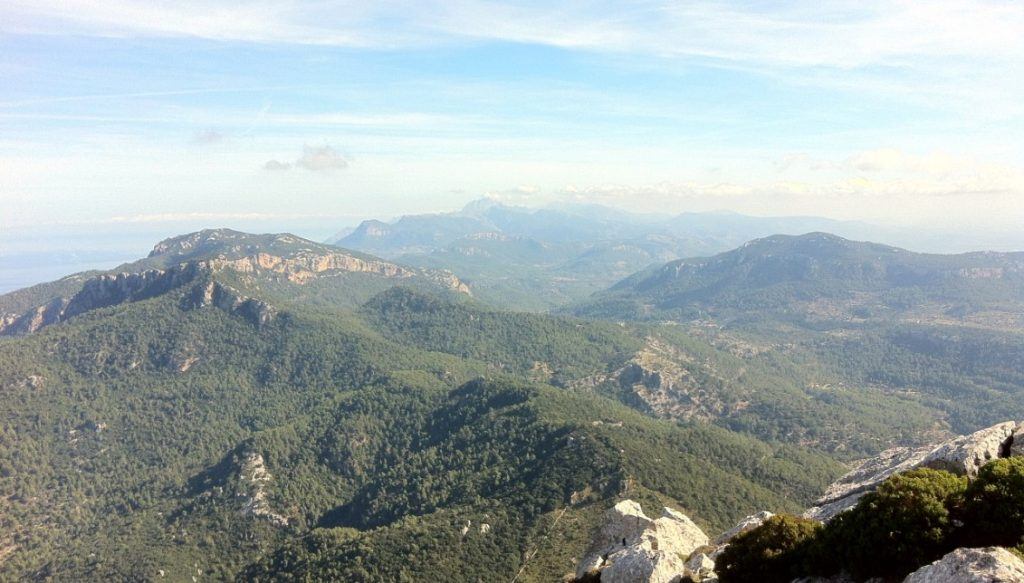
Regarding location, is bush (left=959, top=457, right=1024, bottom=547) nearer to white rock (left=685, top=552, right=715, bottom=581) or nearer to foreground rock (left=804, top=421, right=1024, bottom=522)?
foreground rock (left=804, top=421, right=1024, bottom=522)

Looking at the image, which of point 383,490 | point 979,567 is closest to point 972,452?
point 979,567

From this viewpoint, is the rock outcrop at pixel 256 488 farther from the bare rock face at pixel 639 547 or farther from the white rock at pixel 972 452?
the white rock at pixel 972 452

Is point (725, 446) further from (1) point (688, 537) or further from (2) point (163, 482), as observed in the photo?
(2) point (163, 482)

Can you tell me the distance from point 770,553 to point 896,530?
24.5ft

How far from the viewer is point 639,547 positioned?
3722 cm

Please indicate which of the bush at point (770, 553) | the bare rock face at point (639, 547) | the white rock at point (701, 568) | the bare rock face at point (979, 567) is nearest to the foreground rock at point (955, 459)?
the bush at point (770, 553)

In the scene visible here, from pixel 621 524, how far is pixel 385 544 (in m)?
78.0

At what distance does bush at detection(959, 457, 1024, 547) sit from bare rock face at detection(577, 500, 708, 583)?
59.0ft

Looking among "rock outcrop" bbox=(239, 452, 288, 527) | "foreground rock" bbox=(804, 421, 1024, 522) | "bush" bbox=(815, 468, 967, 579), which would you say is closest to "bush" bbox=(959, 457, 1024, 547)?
"bush" bbox=(815, 468, 967, 579)

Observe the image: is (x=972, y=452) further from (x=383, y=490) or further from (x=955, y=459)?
(x=383, y=490)

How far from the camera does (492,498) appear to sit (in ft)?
409

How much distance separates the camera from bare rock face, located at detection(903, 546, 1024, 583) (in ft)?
59.2

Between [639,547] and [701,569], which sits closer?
→ [701,569]

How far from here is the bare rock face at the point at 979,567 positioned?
1803 cm
